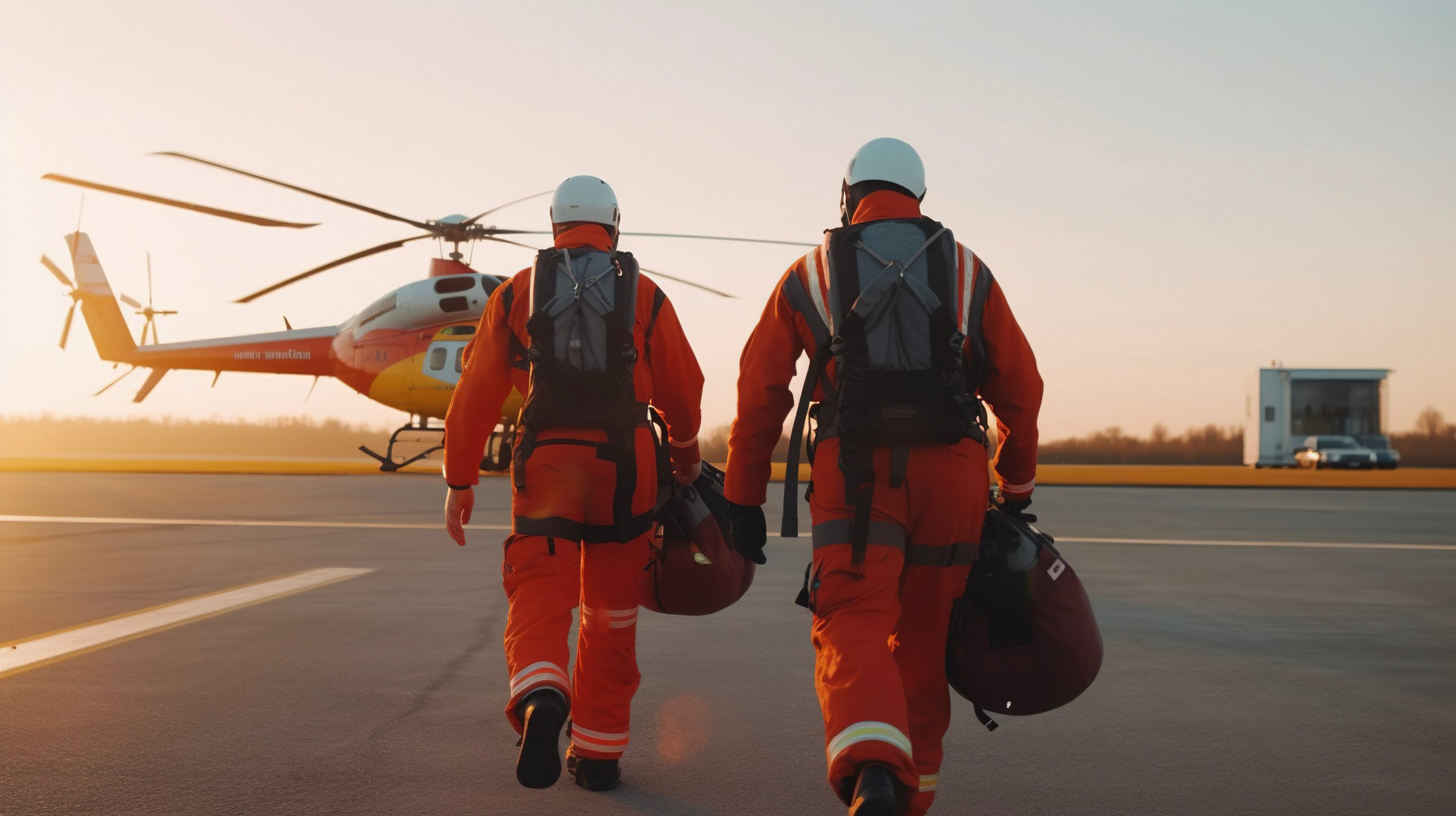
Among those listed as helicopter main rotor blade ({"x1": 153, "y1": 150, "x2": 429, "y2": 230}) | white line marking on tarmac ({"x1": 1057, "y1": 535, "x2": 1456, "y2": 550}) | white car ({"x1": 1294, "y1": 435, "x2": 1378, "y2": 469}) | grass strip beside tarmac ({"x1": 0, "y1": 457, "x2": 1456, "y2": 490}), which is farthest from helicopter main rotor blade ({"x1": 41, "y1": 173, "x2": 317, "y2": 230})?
white car ({"x1": 1294, "y1": 435, "x2": 1378, "y2": 469})

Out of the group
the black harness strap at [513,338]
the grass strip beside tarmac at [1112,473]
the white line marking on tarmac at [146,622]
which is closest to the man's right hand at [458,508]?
the black harness strap at [513,338]

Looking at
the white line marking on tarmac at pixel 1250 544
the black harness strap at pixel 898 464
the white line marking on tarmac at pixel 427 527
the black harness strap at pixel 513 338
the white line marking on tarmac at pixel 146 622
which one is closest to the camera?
the black harness strap at pixel 898 464

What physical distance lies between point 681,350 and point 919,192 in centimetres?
108

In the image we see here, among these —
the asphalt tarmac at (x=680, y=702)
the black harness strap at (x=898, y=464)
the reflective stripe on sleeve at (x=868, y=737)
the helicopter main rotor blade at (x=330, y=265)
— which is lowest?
the asphalt tarmac at (x=680, y=702)

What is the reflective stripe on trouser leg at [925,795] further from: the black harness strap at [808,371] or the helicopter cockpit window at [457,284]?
the helicopter cockpit window at [457,284]

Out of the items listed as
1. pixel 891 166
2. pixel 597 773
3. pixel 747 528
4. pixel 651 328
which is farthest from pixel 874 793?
pixel 651 328

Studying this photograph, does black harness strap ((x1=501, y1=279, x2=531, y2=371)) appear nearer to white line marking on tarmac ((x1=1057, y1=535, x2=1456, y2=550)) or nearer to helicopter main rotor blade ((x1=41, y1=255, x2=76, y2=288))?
white line marking on tarmac ((x1=1057, y1=535, x2=1456, y2=550))

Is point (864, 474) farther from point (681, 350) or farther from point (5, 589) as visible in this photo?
point (5, 589)

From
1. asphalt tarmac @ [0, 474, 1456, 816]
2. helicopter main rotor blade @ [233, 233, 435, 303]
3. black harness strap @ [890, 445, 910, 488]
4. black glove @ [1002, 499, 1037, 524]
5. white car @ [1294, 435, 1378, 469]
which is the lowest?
asphalt tarmac @ [0, 474, 1456, 816]

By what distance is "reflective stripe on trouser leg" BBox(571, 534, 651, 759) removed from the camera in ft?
10.9

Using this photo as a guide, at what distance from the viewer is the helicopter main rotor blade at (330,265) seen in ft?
50.6

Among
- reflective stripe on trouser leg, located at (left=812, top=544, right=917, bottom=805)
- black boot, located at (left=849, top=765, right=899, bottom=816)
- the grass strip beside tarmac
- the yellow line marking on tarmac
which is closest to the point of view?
black boot, located at (left=849, top=765, right=899, bottom=816)

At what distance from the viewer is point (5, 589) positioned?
7145mm

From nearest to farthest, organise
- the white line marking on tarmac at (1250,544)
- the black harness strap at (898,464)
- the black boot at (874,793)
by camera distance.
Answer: the black boot at (874,793) → the black harness strap at (898,464) → the white line marking on tarmac at (1250,544)
